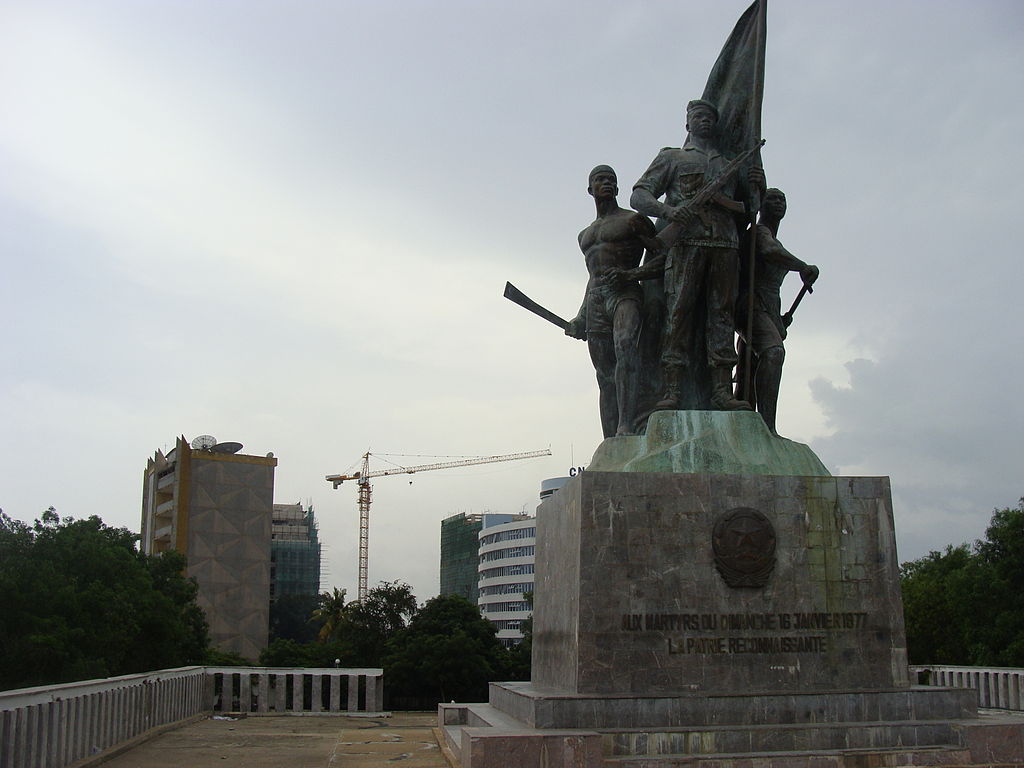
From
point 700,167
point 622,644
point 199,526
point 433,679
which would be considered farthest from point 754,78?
point 199,526

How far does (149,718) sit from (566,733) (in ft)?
22.0

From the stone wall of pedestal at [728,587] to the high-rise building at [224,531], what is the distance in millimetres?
58697

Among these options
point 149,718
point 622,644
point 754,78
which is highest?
point 754,78

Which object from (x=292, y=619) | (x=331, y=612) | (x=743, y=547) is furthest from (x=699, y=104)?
(x=292, y=619)

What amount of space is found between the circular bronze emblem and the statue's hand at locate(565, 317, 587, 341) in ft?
10.5

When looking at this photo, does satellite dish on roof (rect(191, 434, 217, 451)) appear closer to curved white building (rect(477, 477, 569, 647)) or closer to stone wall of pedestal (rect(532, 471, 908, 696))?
curved white building (rect(477, 477, 569, 647))

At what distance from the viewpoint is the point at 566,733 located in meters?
7.50

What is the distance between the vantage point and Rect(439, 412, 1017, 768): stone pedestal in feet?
26.3

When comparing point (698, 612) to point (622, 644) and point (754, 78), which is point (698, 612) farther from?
point (754, 78)

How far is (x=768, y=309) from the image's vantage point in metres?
10.8

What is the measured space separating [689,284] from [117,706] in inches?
296

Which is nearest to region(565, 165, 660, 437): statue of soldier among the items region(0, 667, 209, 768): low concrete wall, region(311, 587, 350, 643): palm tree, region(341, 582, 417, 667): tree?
region(0, 667, 209, 768): low concrete wall

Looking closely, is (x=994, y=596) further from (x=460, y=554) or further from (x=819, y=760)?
(x=460, y=554)

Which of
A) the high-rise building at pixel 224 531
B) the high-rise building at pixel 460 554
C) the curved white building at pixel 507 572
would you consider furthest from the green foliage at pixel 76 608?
the high-rise building at pixel 460 554
